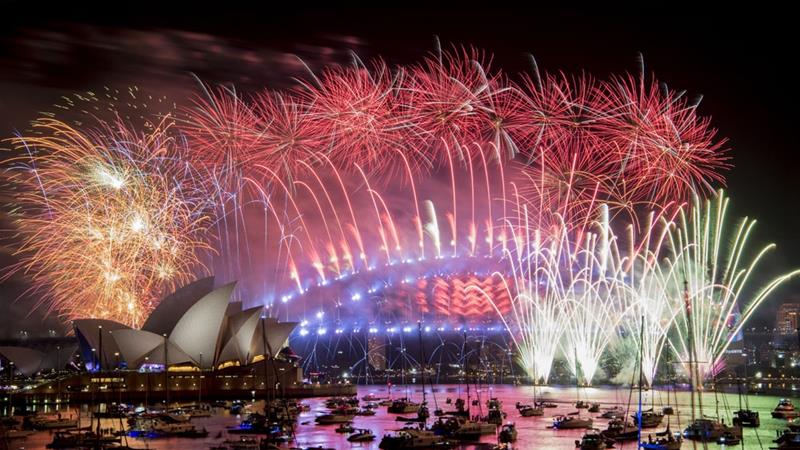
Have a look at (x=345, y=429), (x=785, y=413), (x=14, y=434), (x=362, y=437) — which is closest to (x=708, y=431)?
(x=785, y=413)

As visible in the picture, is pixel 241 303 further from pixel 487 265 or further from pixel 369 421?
pixel 487 265

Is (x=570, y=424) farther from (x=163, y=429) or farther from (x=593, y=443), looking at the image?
(x=163, y=429)

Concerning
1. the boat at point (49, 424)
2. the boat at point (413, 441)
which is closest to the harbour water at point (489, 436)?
the boat at point (49, 424)

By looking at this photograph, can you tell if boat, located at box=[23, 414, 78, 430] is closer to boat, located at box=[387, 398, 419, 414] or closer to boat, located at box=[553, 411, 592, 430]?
boat, located at box=[387, 398, 419, 414]

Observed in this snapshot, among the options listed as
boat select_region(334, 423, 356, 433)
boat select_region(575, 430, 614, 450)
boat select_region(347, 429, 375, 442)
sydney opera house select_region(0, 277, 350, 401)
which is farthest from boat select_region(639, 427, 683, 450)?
sydney opera house select_region(0, 277, 350, 401)

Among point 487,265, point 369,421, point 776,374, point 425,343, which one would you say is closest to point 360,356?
point 425,343
